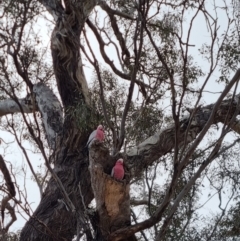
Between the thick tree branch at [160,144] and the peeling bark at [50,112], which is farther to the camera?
the peeling bark at [50,112]

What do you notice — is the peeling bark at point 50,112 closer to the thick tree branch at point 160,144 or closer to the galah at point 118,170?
the thick tree branch at point 160,144

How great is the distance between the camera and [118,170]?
2.36m

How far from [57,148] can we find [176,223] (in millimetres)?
996

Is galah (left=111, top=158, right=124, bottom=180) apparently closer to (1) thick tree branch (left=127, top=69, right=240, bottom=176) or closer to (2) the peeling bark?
(1) thick tree branch (left=127, top=69, right=240, bottom=176)

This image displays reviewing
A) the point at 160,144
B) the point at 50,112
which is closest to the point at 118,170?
the point at 160,144

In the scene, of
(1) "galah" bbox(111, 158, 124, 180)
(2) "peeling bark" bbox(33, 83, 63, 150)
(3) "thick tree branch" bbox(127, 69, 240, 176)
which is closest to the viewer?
(1) "galah" bbox(111, 158, 124, 180)

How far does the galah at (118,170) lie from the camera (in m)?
2.35

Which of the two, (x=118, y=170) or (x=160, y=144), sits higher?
(x=160, y=144)

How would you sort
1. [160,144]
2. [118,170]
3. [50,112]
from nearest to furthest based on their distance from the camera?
[118,170]
[160,144]
[50,112]

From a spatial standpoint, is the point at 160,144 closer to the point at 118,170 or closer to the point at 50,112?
the point at 50,112

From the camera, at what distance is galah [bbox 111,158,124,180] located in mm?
2348

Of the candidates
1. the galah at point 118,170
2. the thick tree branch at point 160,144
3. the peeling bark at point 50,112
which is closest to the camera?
the galah at point 118,170

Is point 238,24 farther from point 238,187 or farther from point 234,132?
point 238,187

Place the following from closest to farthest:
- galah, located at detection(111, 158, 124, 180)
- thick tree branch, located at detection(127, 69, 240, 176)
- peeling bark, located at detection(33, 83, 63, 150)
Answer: galah, located at detection(111, 158, 124, 180), thick tree branch, located at detection(127, 69, 240, 176), peeling bark, located at detection(33, 83, 63, 150)
